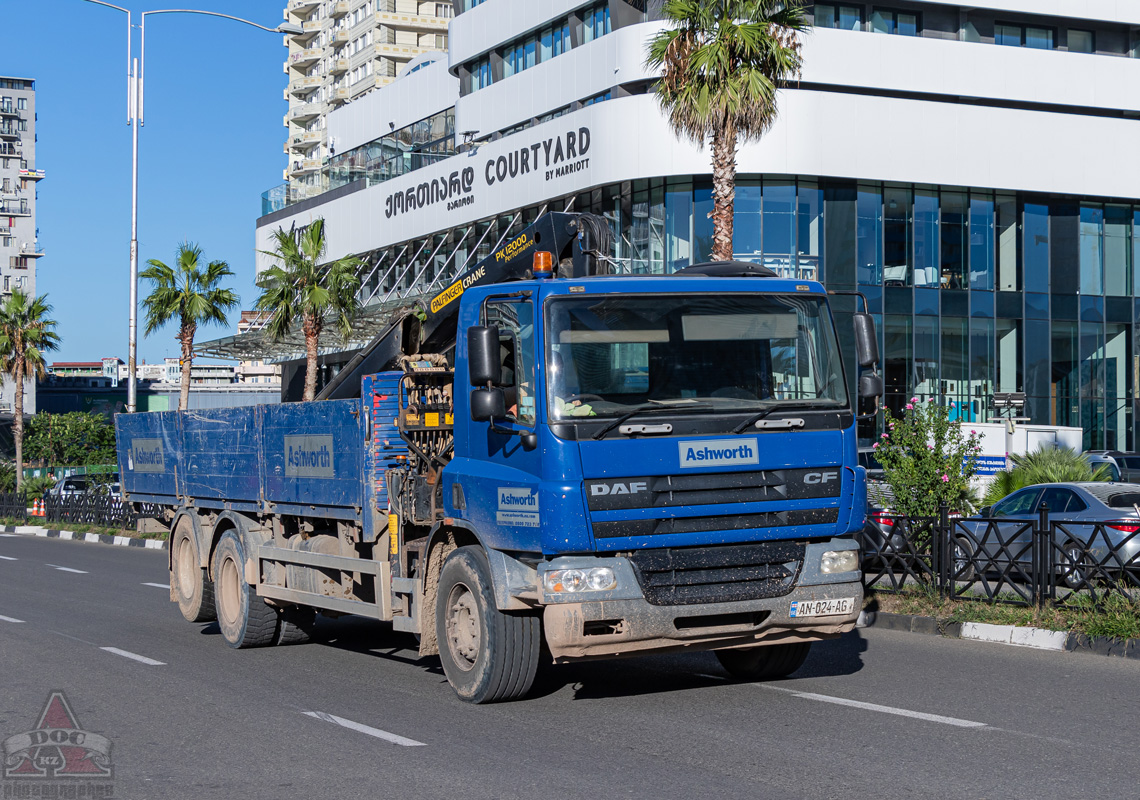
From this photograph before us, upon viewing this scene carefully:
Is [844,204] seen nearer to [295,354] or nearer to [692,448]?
[295,354]

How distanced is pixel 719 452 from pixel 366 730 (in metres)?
2.79

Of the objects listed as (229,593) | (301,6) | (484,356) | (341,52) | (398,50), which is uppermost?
(301,6)

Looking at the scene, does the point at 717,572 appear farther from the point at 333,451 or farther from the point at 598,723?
the point at 333,451

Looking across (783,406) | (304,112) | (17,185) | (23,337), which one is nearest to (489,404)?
(783,406)

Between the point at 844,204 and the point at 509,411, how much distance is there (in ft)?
110

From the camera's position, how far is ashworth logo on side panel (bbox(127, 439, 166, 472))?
14883 mm

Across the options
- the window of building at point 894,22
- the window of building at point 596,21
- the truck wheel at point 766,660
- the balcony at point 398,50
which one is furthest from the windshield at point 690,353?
the balcony at point 398,50

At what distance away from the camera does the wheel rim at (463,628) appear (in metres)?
8.76

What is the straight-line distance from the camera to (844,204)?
40.3 meters

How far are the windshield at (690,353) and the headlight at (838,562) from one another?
3.25 ft

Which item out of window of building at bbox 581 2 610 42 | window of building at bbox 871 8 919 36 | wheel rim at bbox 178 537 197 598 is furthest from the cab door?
window of building at bbox 871 8 919 36

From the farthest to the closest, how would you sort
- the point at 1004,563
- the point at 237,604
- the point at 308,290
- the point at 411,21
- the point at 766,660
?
1. the point at 411,21
2. the point at 308,290
3. the point at 1004,563
4. the point at 237,604
5. the point at 766,660

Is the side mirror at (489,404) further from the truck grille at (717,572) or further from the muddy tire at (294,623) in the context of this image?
the muddy tire at (294,623)

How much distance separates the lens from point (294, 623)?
12445 millimetres
